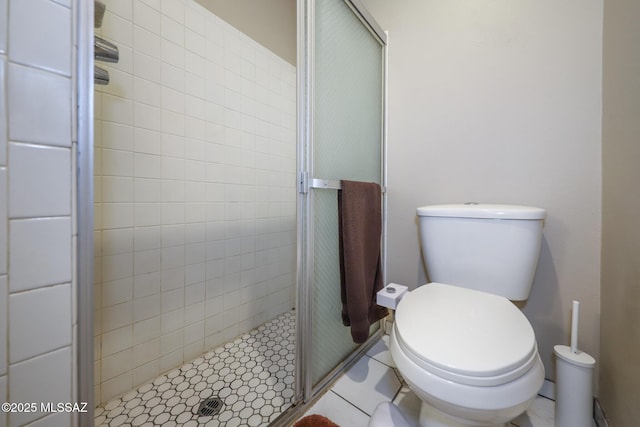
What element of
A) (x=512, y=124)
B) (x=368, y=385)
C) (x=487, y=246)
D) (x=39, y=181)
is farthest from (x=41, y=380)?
(x=512, y=124)

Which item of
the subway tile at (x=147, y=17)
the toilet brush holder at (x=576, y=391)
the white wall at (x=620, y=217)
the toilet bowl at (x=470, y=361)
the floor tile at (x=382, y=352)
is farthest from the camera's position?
the floor tile at (x=382, y=352)

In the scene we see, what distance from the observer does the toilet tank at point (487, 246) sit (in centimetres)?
90

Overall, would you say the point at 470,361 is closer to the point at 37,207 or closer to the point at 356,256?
the point at 356,256

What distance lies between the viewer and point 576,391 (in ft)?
2.65

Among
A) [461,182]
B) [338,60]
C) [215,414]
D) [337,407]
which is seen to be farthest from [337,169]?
[215,414]

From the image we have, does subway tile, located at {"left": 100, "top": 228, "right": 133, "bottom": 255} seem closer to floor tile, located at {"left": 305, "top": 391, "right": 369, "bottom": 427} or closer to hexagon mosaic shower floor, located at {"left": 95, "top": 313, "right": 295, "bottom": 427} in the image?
hexagon mosaic shower floor, located at {"left": 95, "top": 313, "right": 295, "bottom": 427}

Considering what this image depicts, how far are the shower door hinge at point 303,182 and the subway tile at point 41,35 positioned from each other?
638 mm

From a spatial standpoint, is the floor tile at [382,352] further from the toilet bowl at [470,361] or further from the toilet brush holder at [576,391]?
the toilet brush holder at [576,391]

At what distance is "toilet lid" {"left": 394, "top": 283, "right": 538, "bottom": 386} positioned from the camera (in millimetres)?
560

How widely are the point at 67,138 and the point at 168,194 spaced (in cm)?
85

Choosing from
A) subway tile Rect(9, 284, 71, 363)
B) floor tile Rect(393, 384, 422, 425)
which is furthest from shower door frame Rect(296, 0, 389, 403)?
subway tile Rect(9, 284, 71, 363)

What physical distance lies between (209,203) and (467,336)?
1.28m

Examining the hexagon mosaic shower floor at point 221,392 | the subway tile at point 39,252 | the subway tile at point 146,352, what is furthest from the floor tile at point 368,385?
the subway tile at point 39,252

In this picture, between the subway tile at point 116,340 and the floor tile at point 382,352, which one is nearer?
the subway tile at point 116,340
